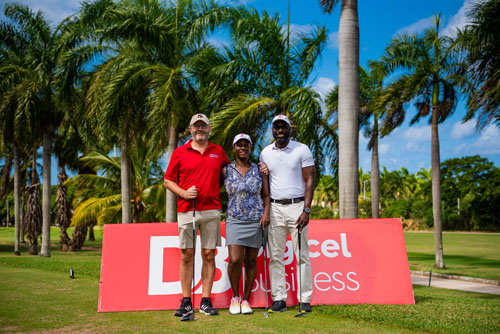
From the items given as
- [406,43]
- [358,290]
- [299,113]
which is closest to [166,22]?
[299,113]

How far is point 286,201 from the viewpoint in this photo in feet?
18.5

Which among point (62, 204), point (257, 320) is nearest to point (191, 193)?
point (257, 320)

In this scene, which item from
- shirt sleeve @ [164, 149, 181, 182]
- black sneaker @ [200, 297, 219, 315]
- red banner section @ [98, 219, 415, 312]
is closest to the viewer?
black sneaker @ [200, 297, 219, 315]

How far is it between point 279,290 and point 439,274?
12.3 meters

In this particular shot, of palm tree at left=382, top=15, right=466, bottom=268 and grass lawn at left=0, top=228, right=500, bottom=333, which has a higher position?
palm tree at left=382, top=15, right=466, bottom=268

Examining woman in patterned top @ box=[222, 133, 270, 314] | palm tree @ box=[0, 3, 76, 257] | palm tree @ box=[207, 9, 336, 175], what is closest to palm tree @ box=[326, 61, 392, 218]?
palm tree @ box=[207, 9, 336, 175]

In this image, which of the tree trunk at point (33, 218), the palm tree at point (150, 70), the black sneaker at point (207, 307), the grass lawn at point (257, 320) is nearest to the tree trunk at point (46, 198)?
the tree trunk at point (33, 218)

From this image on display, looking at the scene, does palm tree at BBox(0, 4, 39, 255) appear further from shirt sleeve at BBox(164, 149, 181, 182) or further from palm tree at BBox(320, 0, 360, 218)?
shirt sleeve at BBox(164, 149, 181, 182)

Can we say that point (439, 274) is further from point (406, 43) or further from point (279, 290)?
point (279, 290)

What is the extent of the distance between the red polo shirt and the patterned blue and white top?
0.20 meters

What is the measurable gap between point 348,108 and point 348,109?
0.02 m

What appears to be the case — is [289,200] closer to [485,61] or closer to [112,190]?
[485,61]

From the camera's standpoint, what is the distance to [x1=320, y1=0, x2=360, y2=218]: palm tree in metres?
8.73

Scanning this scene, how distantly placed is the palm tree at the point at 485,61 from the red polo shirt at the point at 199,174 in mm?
10978
